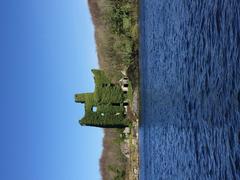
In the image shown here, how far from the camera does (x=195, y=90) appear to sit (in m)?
12.6

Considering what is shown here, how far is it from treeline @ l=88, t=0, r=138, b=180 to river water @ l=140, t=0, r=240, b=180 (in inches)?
344

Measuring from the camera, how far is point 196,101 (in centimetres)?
1248

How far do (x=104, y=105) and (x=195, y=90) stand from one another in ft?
58.3

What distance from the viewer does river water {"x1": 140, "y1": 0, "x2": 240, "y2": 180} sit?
9.86 m

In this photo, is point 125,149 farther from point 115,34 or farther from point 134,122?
point 115,34

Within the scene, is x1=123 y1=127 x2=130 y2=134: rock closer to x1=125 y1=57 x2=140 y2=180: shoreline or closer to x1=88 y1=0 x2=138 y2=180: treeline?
x1=125 y1=57 x2=140 y2=180: shoreline

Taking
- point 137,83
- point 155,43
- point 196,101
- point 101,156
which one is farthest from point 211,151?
point 101,156

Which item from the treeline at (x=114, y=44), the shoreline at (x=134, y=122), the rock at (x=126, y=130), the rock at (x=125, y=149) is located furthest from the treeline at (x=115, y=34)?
the rock at (x=125, y=149)

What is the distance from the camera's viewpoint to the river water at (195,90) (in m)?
9.86

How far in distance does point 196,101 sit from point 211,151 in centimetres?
151

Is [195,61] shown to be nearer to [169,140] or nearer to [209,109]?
[209,109]

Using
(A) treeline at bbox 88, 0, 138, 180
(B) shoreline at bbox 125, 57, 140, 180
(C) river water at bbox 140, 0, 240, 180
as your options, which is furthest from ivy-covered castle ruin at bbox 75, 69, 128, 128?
(C) river water at bbox 140, 0, 240, 180

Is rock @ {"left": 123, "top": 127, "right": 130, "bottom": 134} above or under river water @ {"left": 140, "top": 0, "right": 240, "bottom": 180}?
under

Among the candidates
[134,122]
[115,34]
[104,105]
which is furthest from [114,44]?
[134,122]
